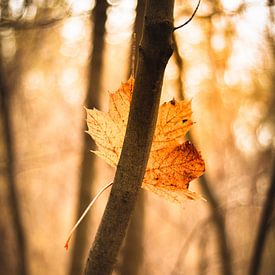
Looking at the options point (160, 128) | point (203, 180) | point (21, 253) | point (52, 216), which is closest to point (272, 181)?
point (203, 180)

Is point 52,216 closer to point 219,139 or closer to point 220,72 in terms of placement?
point 219,139

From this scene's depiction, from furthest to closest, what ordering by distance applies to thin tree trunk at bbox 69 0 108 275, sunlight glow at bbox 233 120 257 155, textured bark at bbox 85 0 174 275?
1. sunlight glow at bbox 233 120 257 155
2. thin tree trunk at bbox 69 0 108 275
3. textured bark at bbox 85 0 174 275

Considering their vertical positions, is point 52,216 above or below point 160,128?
below

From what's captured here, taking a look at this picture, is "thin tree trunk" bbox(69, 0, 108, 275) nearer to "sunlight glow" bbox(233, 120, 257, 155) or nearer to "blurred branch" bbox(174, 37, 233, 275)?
"blurred branch" bbox(174, 37, 233, 275)

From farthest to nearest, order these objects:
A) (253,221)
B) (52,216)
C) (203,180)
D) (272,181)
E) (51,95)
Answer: (52,216) < (51,95) < (253,221) < (203,180) < (272,181)

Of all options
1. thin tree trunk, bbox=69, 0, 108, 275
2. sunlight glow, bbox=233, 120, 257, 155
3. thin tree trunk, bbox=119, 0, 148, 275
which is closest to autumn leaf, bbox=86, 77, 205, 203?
thin tree trunk, bbox=69, 0, 108, 275

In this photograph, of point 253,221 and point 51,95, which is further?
point 51,95
